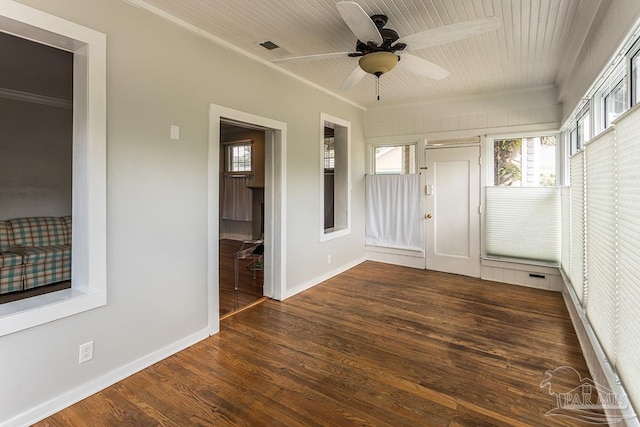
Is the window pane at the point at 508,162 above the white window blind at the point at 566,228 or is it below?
above

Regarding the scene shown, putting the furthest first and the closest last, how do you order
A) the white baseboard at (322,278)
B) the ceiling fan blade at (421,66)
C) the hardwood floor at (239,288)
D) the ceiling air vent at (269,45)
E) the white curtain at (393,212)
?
the white curtain at (393,212), the white baseboard at (322,278), the hardwood floor at (239,288), the ceiling air vent at (269,45), the ceiling fan blade at (421,66)

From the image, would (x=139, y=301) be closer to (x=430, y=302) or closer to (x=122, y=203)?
(x=122, y=203)

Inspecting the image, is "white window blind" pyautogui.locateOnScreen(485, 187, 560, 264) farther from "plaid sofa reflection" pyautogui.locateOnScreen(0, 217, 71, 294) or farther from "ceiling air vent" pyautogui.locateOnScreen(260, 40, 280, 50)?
"plaid sofa reflection" pyautogui.locateOnScreen(0, 217, 71, 294)

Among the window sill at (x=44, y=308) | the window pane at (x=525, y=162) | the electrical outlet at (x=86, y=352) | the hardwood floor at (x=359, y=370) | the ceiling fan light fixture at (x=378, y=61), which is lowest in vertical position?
the hardwood floor at (x=359, y=370)

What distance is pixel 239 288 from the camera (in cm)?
421

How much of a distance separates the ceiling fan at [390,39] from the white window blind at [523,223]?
2.67 meters

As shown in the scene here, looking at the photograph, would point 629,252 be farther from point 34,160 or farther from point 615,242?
point 34,160

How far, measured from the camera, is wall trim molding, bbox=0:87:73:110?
4.15 m

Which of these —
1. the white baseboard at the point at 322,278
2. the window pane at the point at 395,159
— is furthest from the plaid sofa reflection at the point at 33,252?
the window pane at the point at 395,159

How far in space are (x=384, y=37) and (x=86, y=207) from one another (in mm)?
2437

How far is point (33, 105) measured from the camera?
14.5 feet

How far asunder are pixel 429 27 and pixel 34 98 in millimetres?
5207

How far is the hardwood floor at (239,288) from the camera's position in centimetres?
361

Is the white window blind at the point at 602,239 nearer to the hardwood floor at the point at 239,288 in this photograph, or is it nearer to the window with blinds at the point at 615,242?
the window with blinds at the point at 615,242
